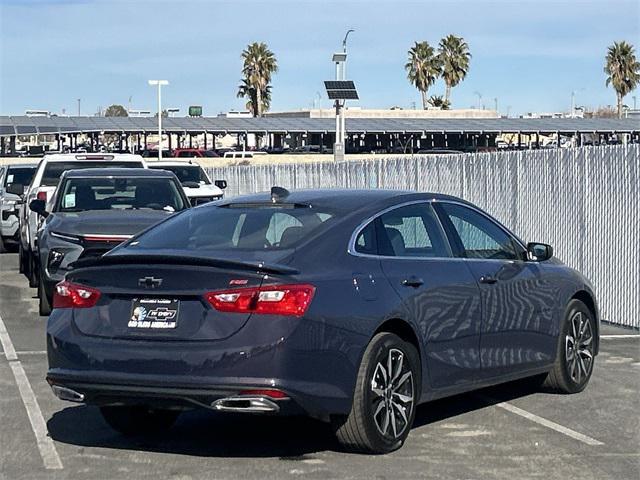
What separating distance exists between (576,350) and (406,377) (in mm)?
2473

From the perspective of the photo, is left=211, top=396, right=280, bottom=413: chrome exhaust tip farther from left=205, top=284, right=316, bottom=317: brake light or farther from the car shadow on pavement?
the car shadow on pavement

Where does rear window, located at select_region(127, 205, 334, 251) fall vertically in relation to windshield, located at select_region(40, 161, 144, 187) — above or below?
below

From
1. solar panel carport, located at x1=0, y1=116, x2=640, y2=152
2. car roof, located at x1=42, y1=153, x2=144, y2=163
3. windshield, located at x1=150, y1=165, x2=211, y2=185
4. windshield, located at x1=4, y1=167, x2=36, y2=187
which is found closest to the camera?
car roof, located at x1=42, y1=153, x2=144, y2=163

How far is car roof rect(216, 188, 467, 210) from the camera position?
7.74 m

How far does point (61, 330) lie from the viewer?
7133 mm

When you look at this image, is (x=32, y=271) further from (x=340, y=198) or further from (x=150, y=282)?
(x=150, y=282)

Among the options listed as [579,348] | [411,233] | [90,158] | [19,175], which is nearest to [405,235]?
[411,233]

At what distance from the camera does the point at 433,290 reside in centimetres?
762

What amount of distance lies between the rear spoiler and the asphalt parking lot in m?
1.19

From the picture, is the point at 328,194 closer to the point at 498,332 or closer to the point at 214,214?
the point at 214,214

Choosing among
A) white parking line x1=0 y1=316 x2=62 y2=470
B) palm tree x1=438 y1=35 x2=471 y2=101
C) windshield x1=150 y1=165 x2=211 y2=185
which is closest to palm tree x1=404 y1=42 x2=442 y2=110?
palm tree x1=438 y1=35 x2=471 y2=101

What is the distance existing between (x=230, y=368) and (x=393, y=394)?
3.88ft

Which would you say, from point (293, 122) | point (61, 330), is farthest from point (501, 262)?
point (293, 122)

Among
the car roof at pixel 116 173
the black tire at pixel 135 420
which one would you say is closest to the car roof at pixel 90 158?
the car roof at pixel 116 173
